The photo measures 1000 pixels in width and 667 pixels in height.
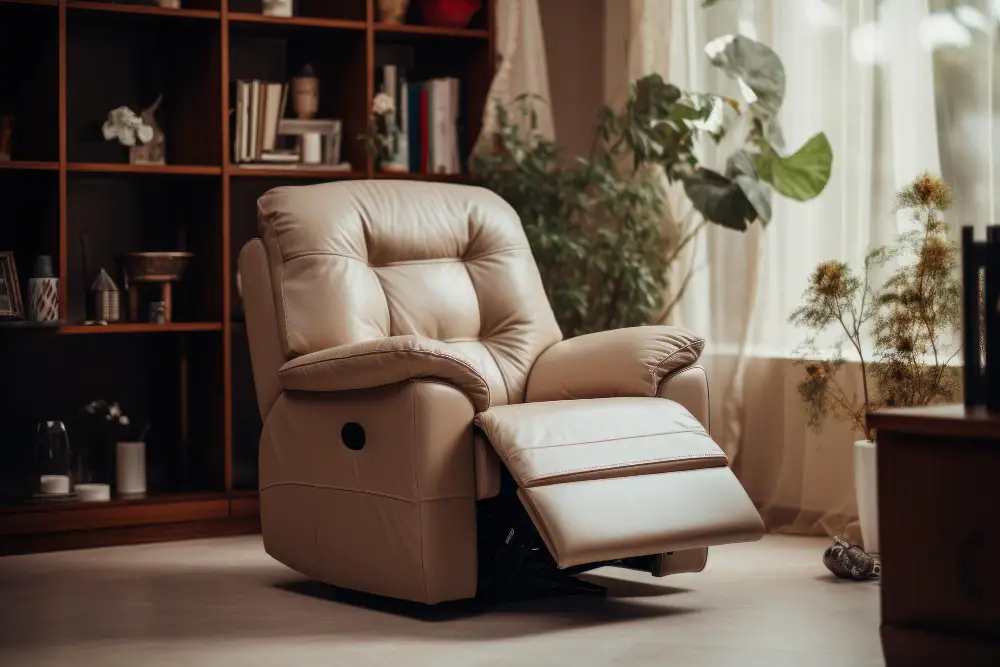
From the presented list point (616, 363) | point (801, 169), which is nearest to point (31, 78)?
point (616, 363)

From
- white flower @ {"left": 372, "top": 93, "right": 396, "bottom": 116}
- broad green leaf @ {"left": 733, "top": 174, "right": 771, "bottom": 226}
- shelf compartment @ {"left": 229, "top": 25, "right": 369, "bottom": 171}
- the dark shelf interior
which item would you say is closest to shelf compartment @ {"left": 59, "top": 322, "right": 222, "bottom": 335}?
the dark shelf interior

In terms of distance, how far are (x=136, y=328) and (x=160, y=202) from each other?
0.60 m

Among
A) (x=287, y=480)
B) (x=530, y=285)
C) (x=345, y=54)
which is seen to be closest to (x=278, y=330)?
(x=287, y=480)

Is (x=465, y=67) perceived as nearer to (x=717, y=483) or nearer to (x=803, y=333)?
(x=803, y=333)

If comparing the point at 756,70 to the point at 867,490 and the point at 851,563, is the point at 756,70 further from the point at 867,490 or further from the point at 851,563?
the point at 851,563

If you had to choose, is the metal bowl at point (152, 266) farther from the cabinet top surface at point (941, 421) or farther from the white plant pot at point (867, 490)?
the cabinet top surface at point (941, 421)

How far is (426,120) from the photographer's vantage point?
4.59 m

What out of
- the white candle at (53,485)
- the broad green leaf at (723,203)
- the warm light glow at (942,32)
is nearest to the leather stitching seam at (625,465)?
the broad green leaf at (723,203)

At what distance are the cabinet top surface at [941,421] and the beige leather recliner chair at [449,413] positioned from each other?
2.40 feet

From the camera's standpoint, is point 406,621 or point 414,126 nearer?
point 406,621

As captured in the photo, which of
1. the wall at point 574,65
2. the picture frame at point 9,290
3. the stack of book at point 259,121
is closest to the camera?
the picture frame at point 9,290

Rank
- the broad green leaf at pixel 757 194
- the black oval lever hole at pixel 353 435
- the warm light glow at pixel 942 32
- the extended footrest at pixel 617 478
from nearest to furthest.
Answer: the extended footrest at pixel 617 478
the black oval lever hole at pixel 353 435
the warm light glow at pixel 942 32
the broad green leaf at pixel 757 194

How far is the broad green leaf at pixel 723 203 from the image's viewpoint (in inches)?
162

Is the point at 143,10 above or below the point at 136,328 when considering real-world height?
above
